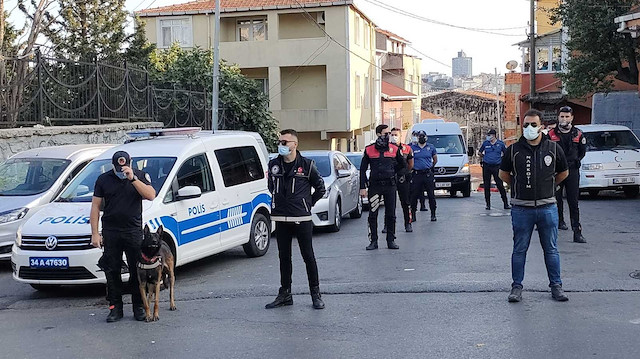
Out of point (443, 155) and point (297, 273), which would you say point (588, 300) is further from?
point (443, 155)

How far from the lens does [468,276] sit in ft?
30.0

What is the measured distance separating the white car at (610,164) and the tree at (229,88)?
1171 cm

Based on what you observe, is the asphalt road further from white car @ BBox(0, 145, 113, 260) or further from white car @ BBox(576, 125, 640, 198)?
white car @ BBox(576, 125, 640, 198)

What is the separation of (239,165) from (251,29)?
27.6m

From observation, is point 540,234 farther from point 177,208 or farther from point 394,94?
point 394,94

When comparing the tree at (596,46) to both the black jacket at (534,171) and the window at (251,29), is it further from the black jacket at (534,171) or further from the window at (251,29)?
the window at (251,29)

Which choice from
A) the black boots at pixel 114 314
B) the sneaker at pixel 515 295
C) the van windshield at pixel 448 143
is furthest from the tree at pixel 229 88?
the sneaker at pixel 515 295

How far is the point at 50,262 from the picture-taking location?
8.61 meters

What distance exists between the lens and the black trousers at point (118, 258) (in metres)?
7.69

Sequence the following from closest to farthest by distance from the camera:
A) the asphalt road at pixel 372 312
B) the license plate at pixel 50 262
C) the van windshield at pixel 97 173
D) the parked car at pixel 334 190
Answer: the asphalt road at pixel 372 312
the license plate at pixel 50 262
the van windshield at pixel 97 173
the parked car at pixel 334 190

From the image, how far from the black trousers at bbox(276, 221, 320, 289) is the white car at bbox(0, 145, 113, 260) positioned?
4935 millimetres

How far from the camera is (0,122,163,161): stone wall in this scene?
46.7ft

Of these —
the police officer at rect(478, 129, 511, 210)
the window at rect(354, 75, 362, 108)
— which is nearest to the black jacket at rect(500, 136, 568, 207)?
the police officer at rect(478, 129, 511, 210)

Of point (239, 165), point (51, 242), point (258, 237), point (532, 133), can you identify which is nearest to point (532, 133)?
point (532, 133)
